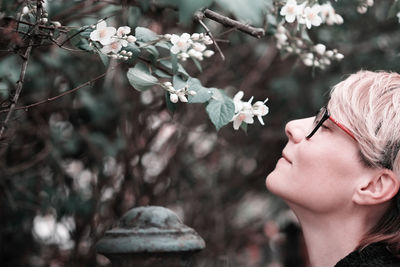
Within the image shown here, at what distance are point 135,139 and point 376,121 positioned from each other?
178 cm

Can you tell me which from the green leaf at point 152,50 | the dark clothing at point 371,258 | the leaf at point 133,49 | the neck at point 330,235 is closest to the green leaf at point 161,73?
the green leaf at point 152,50

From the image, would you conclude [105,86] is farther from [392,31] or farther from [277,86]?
[392,31]

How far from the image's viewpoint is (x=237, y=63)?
3.98 meters

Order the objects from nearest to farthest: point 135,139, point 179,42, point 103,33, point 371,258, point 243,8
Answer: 1. point 243,8
2. point 103,33
3. point 179,42
4. point 371,258
5. point 135,139

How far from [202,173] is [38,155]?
54.9 inches

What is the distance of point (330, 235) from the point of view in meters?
1.71

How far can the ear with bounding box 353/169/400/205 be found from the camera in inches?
63.6

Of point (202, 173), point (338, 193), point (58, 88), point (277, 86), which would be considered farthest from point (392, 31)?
point (338, 193)

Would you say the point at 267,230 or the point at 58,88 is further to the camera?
the point at 267,230

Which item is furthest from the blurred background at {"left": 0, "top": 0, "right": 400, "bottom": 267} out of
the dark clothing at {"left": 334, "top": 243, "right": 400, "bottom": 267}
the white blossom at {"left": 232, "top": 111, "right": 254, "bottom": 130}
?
the dark clothing at {"left": 334, "top": 243, "right": 400, "bottom": 267}

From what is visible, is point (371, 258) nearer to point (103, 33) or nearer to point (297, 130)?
point (297, 130)

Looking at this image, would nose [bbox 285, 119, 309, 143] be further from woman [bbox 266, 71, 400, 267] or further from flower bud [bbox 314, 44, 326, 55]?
flower bud [bbox 314, 44, 326, 55]

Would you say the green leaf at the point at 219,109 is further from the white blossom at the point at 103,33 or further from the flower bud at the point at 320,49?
the flower bud at the point at 320,49

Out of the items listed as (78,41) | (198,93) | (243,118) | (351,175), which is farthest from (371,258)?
(78,41)
